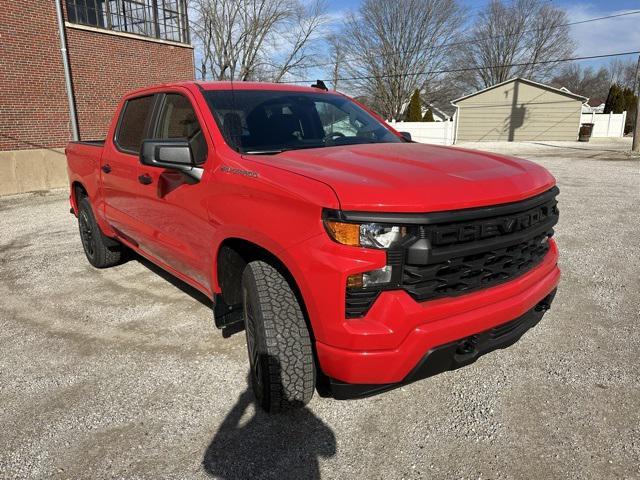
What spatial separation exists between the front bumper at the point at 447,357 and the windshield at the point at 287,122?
56.3 inches

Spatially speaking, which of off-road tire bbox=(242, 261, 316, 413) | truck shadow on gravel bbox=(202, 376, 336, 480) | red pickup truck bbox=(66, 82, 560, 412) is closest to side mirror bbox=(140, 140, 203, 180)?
red pickup truck bbox=(66, 82, 560, 412)

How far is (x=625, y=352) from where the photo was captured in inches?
126

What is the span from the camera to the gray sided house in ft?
107

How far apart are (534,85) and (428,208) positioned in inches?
1421

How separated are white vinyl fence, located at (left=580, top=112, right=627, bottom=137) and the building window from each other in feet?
116

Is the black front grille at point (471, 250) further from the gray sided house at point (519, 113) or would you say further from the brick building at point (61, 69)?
the gray sided house at point (519, 113)

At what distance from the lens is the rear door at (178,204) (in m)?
2.89

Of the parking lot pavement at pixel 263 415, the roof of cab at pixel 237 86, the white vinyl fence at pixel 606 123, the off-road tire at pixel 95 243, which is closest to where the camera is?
the parking lot pavement at pixel 263 415

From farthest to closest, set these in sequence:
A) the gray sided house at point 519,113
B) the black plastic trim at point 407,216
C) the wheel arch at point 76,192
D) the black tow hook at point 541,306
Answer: the gray sided house at point 519,113 → the wheel arch at point 76,192 → the black tow hook at point 541,306 → the black plastic trim at point 407,216

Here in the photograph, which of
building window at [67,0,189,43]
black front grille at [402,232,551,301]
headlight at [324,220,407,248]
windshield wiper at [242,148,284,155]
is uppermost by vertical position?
building window at [67,0,189,43]

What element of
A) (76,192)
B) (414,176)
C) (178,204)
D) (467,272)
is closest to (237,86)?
(178,204)

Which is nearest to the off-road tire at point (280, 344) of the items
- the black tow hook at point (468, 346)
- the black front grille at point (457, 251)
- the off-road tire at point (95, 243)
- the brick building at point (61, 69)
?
the black front grille at point (457, 251)

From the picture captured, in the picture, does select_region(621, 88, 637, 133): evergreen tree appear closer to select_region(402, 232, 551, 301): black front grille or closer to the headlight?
select_region(402, 232, 551, 301): black front grille

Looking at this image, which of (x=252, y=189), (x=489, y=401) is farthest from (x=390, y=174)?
(x=489, y=401)
